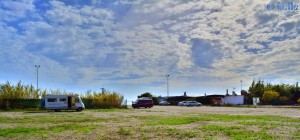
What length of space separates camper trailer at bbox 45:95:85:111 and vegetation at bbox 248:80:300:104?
56760mm

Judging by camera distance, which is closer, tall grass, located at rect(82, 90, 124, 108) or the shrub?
tall grass, located at rect(82, 90, 124, 108)

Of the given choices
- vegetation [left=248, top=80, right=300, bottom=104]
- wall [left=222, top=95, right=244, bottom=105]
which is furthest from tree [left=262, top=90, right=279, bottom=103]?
wall [left=222, top=95, right=244, bottom=105]

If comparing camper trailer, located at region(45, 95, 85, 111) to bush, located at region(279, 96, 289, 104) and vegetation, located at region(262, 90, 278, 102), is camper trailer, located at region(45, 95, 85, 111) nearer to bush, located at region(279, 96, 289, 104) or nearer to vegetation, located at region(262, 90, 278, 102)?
vegetation, located at region(262, 90, 278, 102)

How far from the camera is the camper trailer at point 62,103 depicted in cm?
4512

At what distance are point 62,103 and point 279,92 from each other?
7026 centimetres

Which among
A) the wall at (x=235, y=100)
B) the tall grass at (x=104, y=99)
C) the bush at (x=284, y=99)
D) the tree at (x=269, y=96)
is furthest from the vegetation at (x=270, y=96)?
the tall grass at (x=104, y=99)

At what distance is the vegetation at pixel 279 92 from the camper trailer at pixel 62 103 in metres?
56.8

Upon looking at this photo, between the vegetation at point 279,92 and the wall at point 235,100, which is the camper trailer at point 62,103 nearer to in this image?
the wall at point 235,100

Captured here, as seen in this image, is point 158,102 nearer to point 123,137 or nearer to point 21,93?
point 21,93

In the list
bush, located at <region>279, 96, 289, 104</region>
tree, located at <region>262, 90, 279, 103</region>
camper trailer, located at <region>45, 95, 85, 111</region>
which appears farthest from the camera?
tree, located at <region>262, 90, 279, 103</region>

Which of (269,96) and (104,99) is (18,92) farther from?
(269,96)

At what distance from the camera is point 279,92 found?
96375 millimetres

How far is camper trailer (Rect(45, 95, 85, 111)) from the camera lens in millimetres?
45125

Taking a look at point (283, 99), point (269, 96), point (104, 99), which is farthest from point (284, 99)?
point (104, 99)
